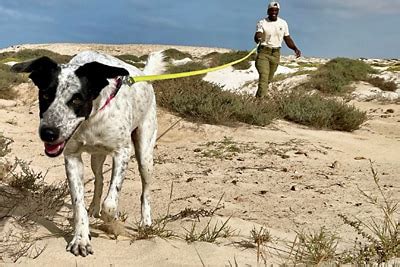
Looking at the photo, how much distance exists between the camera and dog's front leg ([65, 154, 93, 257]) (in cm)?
356

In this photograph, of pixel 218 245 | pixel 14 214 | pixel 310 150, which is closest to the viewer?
pixel 218 245

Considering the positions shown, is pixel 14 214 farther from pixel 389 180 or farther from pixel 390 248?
pixel 389 180

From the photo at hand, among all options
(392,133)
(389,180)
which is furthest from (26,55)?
(389,180)

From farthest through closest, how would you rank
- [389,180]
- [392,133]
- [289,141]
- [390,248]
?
[392,133], [289,141], [389,180], [390,248]

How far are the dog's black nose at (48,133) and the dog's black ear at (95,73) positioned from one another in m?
0.38

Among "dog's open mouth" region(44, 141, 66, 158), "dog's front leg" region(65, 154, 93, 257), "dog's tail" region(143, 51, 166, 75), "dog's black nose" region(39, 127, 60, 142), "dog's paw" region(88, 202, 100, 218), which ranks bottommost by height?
"dog's paw" region(88, 202, 100, 218)

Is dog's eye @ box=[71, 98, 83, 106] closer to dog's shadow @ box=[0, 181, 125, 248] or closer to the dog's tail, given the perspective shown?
dog's shadow @ box=[0, 181, 125, 248]

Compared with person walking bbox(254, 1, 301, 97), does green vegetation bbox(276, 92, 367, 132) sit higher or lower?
lower

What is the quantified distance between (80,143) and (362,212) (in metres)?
2.55

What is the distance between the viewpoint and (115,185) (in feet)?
12.9

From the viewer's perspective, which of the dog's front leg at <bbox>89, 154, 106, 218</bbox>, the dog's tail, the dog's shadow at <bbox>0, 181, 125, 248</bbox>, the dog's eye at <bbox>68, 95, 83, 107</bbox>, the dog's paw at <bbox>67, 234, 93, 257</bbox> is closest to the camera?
the dog's eye at <bbox>68, 95, 83, 107</bbox>

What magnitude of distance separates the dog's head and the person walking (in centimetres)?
745

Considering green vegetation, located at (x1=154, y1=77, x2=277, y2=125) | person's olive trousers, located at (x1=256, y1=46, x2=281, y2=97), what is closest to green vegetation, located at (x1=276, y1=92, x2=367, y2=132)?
green vegetation, located at (x1=154, y1=77, x2=277, y2=125)

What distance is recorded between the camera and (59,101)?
3.38m
